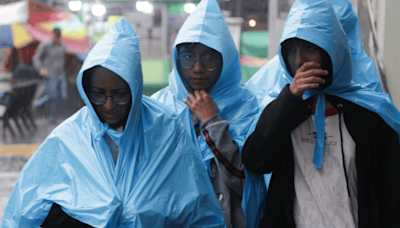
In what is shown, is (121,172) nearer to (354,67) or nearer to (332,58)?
(332,58)

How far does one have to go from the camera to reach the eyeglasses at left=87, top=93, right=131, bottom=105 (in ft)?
5.41

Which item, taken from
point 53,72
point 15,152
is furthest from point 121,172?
point 53,72

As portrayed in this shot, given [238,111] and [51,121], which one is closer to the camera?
[238,111]

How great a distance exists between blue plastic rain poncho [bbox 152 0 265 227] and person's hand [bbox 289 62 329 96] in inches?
19.0

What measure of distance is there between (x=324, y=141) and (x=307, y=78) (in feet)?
0.83

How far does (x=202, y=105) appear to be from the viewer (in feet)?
6.79

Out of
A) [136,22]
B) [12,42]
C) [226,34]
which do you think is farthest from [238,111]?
[12,42]

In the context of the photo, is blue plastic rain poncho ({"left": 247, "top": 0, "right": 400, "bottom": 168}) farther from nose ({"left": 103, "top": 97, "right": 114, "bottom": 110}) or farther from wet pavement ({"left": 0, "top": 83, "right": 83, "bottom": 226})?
wet pavement ({"left": 0, "top": 83, "right": 83, "bottom": 226})

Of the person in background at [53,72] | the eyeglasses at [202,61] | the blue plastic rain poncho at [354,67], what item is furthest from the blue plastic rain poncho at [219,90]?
the person in background at [53,72]

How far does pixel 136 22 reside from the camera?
7.99m

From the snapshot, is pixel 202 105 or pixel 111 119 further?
pixel 202 105

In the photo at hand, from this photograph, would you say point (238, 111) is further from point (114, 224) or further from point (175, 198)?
point (114, 224)

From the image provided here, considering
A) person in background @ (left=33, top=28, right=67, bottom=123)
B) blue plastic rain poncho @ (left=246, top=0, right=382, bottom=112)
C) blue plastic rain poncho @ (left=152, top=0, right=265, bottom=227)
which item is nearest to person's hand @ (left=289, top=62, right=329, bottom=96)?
blue plastic rain poncho @ (left=152, top=0, right=265, bottom=227)

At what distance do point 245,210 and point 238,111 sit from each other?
1.68 ft
